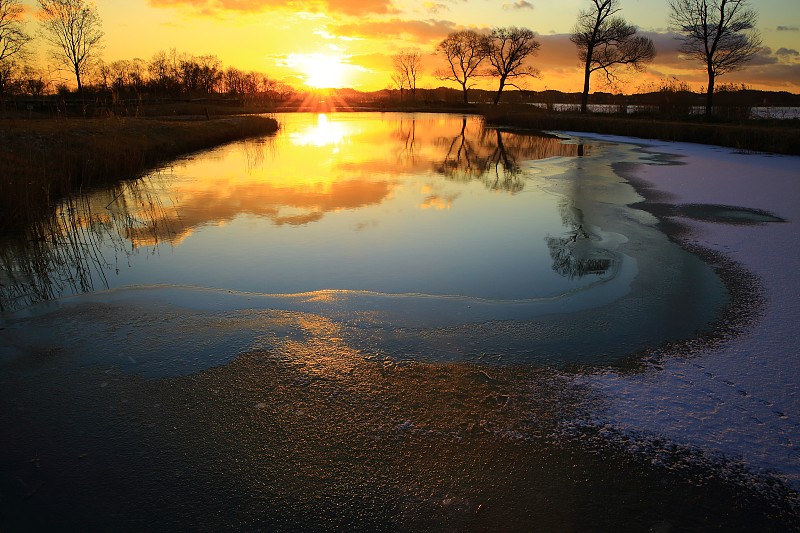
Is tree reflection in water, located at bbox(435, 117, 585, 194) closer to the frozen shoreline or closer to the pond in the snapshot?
the pond

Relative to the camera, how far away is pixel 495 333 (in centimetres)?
431

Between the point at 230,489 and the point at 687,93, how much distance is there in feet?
115

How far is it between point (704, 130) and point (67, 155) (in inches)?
915

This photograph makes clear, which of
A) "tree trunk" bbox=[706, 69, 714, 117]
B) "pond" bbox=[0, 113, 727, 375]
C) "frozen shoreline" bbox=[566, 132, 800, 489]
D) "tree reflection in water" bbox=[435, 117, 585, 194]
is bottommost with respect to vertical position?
"frozen shoreline" bbox=[566, 132, 800, 489]

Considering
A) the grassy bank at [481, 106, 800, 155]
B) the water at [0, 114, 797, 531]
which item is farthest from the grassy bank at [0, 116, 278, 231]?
the grassy bank at [481, 106, 800, 155]

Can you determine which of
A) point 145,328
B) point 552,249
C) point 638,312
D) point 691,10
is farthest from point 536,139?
point 145,328

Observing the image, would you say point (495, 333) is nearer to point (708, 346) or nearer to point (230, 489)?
point (708, 346)

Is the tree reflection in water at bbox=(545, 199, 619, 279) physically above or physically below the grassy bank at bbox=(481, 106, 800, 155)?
below

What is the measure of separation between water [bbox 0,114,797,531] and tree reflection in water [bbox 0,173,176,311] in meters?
0.05

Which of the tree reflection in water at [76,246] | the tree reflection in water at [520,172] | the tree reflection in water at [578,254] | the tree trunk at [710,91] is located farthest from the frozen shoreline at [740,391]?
the tree trunk at [710,91]

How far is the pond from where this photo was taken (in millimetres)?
4223

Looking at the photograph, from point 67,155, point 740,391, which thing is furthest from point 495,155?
point 740,391

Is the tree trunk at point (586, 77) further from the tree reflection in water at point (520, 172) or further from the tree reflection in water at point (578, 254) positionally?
the tree reflection in water at point (578, 254)

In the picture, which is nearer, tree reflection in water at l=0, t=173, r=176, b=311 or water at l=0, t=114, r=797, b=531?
water at l=0, t=114, r=797, b=531
